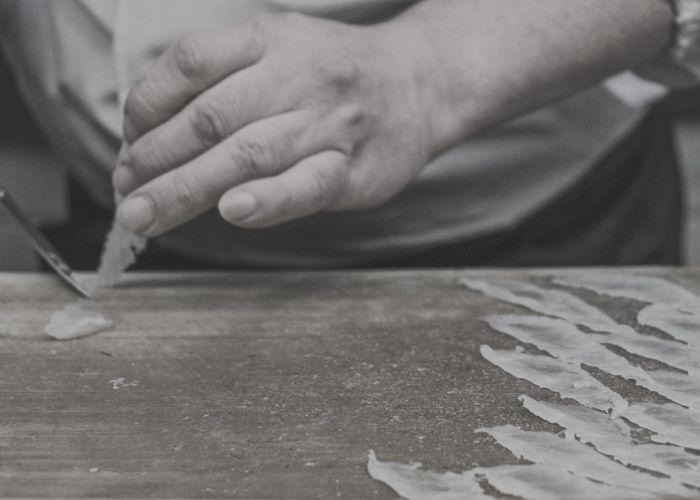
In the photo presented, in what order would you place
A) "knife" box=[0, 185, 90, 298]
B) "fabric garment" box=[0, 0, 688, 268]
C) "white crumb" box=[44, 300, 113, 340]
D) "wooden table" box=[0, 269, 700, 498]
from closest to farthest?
"wooden table" box=[0, 269, 700, 498] → "white crumb" box=[44, 300, 113, 340] → "knife" box=[0, 185, 90, 298] → "fabric garment" box=[0, 0, 688, 268]

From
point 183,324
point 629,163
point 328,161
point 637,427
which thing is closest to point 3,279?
point 183,324

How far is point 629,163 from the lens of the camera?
1.18 meters

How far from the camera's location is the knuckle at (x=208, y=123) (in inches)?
32.3

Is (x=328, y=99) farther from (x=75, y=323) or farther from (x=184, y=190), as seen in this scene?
(x=75, y=323)

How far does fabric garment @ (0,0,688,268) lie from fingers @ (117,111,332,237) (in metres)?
0.21

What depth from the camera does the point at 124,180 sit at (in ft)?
2.88

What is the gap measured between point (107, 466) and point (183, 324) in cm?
27

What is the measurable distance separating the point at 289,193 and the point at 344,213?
0.84 ft

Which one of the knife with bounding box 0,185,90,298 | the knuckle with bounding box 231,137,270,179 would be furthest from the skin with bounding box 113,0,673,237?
the knife with bounding box 0,185,90,298

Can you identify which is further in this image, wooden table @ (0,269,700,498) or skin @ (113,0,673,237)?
skin @ (113,0,673,237)

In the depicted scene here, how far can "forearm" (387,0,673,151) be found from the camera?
34.9 inches

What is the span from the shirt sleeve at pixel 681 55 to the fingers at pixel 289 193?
42 cm

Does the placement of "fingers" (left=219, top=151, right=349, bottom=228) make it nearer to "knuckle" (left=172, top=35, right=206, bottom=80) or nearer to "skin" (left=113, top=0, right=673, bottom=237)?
"skin" (left=113, top=0, right=673, bottom=237)

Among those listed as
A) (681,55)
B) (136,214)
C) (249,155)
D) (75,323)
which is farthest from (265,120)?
(681,55)
